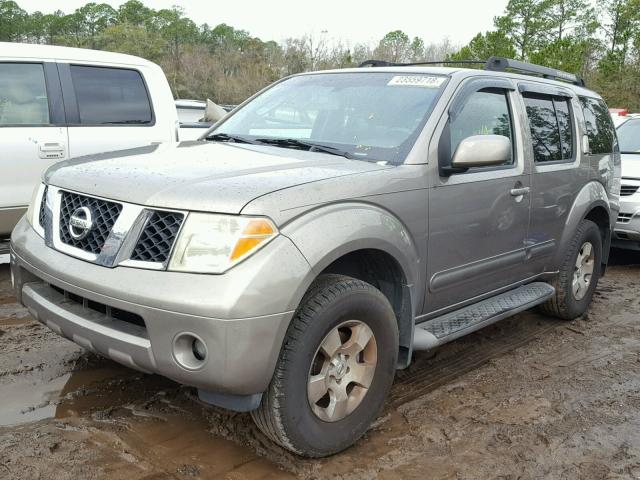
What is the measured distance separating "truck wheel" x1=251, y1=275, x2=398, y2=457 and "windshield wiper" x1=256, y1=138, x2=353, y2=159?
2.60 feet

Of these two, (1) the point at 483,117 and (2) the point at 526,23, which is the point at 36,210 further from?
(2) the point at 526,23

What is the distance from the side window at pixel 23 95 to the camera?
17.3 ft

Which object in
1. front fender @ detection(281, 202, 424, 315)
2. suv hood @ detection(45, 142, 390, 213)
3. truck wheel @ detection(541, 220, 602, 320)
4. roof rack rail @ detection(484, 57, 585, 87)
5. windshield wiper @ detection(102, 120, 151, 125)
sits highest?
roof rack rail @ detection(484, 57, 585, 87)

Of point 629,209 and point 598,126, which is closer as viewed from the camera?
point 598,126

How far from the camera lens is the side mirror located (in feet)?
10.7

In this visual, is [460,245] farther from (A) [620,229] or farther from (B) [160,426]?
(A) [620,229]

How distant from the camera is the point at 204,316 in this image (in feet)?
7.69

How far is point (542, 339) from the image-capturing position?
4.66 meters

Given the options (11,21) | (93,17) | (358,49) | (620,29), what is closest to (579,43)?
(620,29)

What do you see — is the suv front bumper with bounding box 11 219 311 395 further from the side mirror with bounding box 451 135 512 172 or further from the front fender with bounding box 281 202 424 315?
the side mirror with bounding box 451 135 512 172

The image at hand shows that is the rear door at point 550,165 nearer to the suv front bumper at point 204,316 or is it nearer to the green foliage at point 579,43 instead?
the suv front bumper at point 204,316

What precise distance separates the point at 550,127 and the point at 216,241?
2.99 meters

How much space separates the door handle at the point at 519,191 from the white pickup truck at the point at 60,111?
143 inches

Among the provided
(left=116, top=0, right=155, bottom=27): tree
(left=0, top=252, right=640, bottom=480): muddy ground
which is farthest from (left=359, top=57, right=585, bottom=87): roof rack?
(left=116, top=0, right=155, bottom=27): tree
